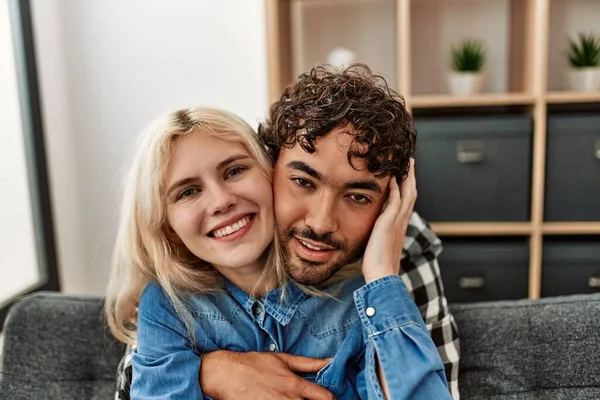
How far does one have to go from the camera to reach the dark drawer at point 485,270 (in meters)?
1.94

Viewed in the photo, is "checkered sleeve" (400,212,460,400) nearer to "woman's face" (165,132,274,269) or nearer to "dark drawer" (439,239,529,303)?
"woman's face" (165,132,274,269)

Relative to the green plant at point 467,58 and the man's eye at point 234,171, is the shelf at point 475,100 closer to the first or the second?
the green plant at point 467,58

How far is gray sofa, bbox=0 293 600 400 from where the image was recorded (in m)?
1.19

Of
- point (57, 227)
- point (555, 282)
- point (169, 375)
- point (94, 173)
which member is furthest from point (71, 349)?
point (555, 282)

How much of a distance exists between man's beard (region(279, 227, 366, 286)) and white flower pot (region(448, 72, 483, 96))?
1.20 metres

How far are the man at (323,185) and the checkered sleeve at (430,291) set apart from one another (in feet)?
0.56

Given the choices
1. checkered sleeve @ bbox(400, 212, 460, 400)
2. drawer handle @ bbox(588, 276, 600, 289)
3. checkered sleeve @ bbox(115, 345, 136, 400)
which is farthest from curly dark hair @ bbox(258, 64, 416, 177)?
drawer handle @ bbox(588, 276, 600, 289)

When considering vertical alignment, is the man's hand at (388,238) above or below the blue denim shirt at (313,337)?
above

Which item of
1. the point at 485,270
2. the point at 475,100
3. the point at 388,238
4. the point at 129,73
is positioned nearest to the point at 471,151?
the point at 475,100

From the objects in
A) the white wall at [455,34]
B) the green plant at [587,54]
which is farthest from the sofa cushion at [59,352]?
the green plant at [587,54]

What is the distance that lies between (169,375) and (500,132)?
1.36 m

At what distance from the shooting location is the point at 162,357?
3.25ft

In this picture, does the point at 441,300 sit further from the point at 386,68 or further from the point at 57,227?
the point at 57,227

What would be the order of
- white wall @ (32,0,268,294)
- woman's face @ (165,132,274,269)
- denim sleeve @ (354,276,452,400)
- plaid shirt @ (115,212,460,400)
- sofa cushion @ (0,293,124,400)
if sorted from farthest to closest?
white wall @ (32,0,268,294), sofa cushion @ (0,293,124,400), plaid shirt @ (115,212,460,400), woman's face @ (165,132,274,269), denim sleeve @ (354,276,452,400)
